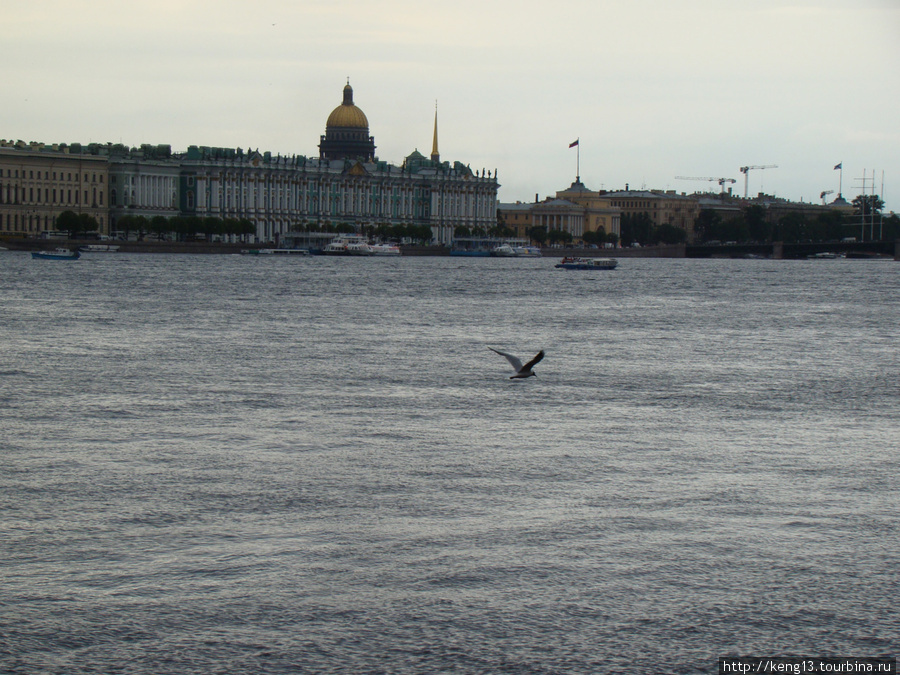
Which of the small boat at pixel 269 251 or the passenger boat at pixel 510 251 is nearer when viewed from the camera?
the small boat at pixel 269 251

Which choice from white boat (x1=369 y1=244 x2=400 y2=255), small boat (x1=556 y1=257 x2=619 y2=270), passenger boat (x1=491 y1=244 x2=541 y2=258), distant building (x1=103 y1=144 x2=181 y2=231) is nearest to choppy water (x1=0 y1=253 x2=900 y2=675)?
small boat (x1=556 y1=257 x2=619 y2=270)

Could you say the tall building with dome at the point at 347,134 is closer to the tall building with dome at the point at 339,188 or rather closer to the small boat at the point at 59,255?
the tall building with dome at the point at 339,188

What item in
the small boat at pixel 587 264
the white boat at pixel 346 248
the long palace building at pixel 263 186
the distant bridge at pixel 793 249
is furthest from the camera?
the distant bridge at pixel 793 249

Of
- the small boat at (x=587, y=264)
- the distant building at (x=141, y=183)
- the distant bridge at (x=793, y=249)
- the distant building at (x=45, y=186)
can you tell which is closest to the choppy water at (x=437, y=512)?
the small boat at (x=587, y=264)

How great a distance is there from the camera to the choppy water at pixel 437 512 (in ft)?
24.7

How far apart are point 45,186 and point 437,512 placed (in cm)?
9496

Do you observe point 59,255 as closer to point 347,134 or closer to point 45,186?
point 45,186

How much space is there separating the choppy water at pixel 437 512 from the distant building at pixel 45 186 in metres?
79.0

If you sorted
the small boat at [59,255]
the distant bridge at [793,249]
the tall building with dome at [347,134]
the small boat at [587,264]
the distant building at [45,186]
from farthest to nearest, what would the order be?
the tall building with dome at [347,134] < the distant bridge at [793,249] < the distant building at [45,186] < the small boat at [587,264] < the small boat at [59,255]

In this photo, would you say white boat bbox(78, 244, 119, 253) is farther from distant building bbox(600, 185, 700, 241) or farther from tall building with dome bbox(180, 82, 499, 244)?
distant building bbox(600, 185, 700, 241)

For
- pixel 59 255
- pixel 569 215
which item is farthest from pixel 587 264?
pixel 569 215

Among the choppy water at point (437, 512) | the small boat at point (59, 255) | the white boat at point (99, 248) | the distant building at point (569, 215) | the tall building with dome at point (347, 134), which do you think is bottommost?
the choppy water at point (437, 512)

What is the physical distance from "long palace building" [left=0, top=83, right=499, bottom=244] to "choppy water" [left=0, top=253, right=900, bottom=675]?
8104 cm

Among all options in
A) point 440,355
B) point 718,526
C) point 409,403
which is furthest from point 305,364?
point 718,526
